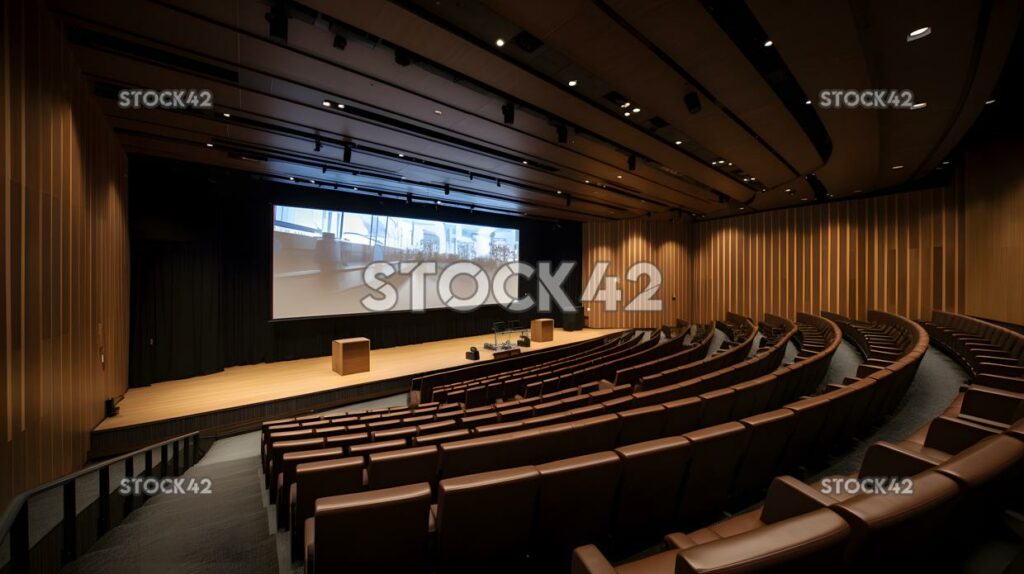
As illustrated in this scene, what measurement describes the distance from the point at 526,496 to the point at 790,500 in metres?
0.99

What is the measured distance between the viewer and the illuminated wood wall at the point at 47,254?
2.75 meters

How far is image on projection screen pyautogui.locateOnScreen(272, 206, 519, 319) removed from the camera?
8.66 metres

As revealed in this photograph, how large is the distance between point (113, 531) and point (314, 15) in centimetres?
415

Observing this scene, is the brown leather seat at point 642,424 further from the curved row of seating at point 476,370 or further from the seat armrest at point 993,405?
the curved row of seating at point 476,370

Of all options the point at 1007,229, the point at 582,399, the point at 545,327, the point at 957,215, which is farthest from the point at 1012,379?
the point at 545,327

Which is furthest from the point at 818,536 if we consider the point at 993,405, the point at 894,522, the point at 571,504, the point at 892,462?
the point at 993,405

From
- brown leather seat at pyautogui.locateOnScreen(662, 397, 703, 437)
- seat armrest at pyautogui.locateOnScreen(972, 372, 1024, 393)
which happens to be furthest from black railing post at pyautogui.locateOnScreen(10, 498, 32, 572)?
seat armrest at pyautogui.locateOnScreen(972, 372, 1024, 393)

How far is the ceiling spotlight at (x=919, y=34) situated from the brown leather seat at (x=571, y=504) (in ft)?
15.5

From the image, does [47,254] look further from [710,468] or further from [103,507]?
[710,468]

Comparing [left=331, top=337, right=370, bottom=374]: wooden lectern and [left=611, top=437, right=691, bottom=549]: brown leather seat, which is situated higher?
[left=611, top=437, right=691, bottom=549]: brown leather seat

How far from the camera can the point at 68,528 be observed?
2.17 m

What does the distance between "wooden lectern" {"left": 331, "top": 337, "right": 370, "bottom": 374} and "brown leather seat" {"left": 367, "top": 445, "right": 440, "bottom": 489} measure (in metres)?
6.22

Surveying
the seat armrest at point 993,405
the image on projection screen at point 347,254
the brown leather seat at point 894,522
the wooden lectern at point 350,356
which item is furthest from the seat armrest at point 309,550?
the image on projection screen at point 347,254

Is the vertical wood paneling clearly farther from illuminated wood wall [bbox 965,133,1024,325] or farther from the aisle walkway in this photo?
the aisle walkway
